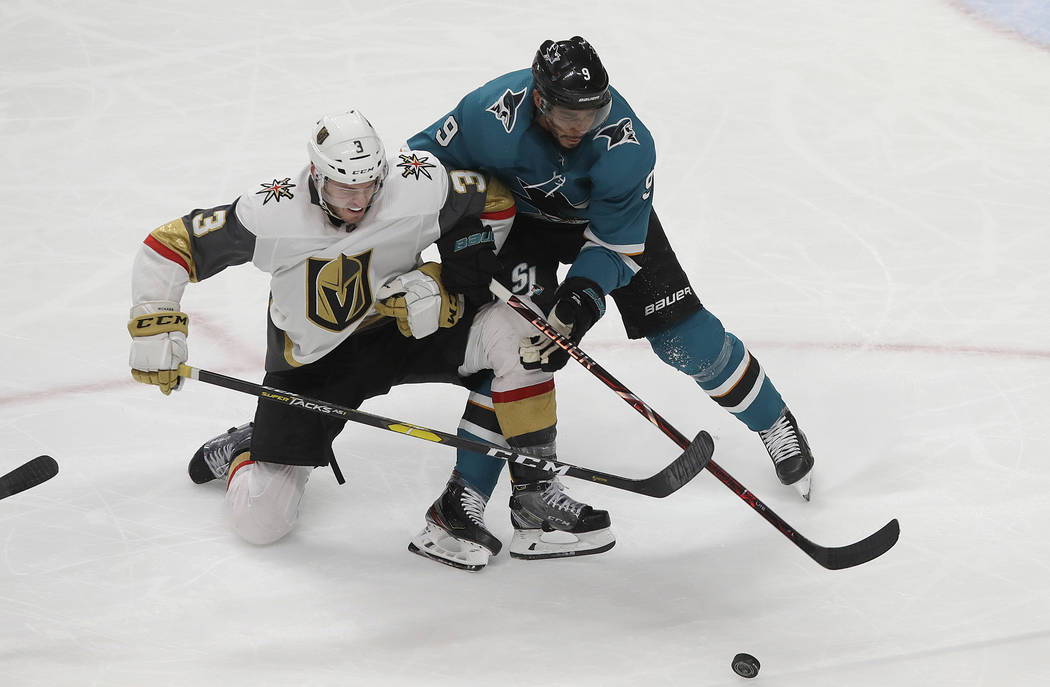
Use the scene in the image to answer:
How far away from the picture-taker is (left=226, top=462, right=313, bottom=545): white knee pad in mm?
2877

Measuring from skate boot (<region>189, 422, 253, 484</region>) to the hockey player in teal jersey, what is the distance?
24.0 inches

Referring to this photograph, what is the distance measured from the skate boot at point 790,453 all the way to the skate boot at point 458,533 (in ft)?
2.75

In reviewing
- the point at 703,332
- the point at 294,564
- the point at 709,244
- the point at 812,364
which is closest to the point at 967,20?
the point at 709,244

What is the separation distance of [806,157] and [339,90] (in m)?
2.18

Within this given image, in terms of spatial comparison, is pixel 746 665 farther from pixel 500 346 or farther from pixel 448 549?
pixel 500 346

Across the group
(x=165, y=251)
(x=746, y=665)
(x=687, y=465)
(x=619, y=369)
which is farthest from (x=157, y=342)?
(x=619, y=369)

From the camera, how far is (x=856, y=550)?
2.71m

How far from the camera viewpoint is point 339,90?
17.9ft

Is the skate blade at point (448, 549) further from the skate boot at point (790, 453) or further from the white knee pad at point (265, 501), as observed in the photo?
the skate boot at point (790, 453)

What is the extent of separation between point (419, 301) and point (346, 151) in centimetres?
41

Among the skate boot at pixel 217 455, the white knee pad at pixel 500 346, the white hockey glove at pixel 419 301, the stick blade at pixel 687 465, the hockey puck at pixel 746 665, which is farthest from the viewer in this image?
the skate boot at pixel 217 455

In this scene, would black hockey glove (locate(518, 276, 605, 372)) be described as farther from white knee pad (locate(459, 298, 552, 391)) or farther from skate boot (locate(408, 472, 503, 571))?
skate boot (locate(408, 472, 503, 571))

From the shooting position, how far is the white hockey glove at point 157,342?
2.64 metres

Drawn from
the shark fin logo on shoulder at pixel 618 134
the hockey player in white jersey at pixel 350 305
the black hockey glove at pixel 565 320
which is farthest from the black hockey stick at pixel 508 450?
the shark fin logo on shoulder at pixel 618 134
